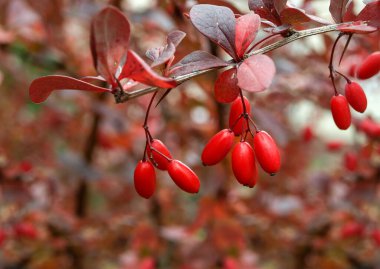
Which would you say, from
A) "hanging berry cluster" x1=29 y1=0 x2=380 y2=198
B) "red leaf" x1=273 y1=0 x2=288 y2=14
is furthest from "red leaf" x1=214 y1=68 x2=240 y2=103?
"red leaf" x1=273 y1=0 x2=288 y2=14

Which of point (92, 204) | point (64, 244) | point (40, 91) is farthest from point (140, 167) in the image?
point (92, 204)

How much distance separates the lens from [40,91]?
0.71 metres

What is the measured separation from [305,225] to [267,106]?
51 cm

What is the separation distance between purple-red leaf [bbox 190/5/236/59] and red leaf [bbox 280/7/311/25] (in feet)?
0.25

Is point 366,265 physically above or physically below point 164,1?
below

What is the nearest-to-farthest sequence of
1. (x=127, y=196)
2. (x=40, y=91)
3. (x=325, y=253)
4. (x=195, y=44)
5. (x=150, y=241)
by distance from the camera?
(x=40, y=91) → (x=195, y=44) → (x=150, y=241) → (x=325, y=253) → (x=127, y=196)

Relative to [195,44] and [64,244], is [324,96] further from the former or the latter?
[64,244]

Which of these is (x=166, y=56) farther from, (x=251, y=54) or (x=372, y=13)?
(x=372, y=13)

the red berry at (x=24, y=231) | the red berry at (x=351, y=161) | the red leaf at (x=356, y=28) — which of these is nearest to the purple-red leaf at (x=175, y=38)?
the red leaf at (x=356, y=28)

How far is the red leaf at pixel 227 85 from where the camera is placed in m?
0.75

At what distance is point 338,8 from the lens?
78cm

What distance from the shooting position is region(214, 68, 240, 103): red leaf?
752mm

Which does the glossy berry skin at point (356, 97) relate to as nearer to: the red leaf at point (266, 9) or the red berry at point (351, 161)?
the red leaf at point (266, 9)

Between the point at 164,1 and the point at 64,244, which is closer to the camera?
the point at 164,1
